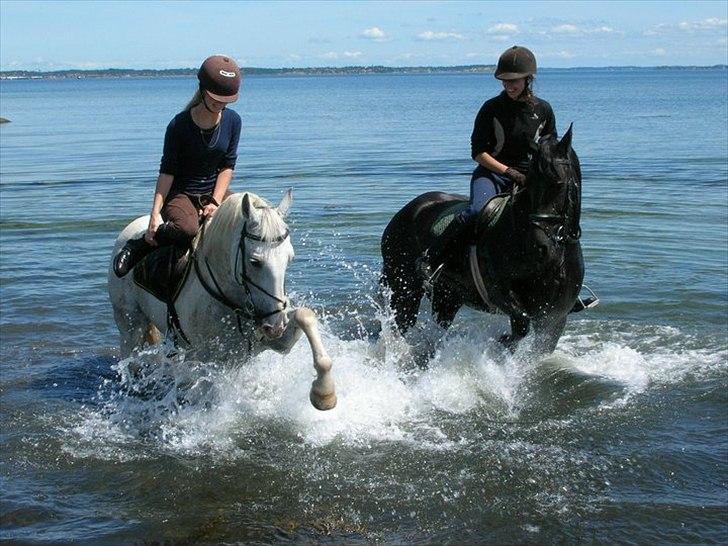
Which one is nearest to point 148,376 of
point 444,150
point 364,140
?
point 444,150

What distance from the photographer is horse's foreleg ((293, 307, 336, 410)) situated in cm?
679

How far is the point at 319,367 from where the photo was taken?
6.78 metres

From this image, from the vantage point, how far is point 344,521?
6.77m

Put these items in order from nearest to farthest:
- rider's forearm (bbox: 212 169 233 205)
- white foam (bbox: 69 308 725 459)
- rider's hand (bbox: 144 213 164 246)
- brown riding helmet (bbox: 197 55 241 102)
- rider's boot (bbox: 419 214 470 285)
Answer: brown riding helmet (bbox: 197 55 241 102)
rider's hand (bbox: 144 213 164 246)
rider's forearm (bbox: 212 169 233 205)
white foam (bbox: 69 308 725 459)
rider's boot (bbox: 419 214 470 285)

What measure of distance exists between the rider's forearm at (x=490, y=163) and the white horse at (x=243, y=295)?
9.46 feet

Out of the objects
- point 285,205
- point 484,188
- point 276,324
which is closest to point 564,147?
point 484,188

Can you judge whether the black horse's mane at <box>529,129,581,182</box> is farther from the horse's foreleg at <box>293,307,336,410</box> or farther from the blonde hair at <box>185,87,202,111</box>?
the blonde hair at <box>185,87,202,111</box>

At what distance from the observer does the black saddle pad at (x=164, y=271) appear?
7926 millimetres

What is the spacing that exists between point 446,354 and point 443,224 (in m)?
1.31

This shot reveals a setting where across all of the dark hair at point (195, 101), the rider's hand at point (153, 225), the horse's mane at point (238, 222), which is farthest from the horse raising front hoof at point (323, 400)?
the dark hair at point (195, 101)

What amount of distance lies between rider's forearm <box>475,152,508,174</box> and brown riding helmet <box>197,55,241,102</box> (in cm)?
268

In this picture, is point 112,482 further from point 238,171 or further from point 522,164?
point 238,171

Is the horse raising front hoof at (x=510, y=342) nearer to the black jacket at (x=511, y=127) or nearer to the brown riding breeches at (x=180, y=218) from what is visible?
the black jacket at (x=511, y=127)

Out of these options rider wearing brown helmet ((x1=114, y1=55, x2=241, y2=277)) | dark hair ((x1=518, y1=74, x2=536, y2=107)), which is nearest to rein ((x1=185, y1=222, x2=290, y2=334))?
rider wearing brown helmet ((x1=114, y1=55, x2=241, y2=277))
